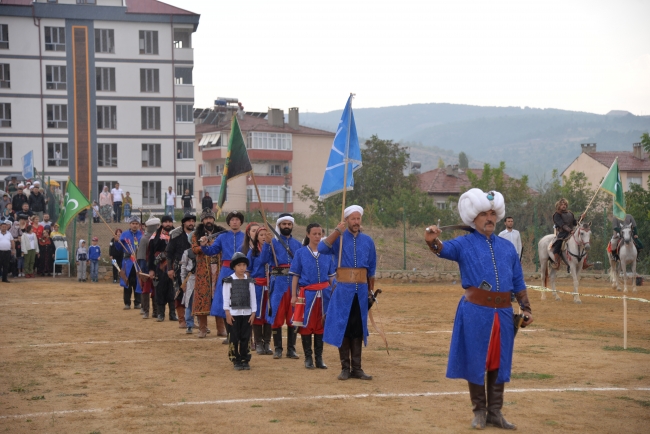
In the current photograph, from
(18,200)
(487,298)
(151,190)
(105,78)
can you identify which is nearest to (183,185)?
(151,190)

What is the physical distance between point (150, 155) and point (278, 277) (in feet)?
162

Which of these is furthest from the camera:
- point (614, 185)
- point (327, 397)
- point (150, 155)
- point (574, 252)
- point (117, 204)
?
point (150, 155)

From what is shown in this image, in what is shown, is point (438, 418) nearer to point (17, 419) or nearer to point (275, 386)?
point (275, 386)

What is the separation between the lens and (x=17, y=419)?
8.16 metres

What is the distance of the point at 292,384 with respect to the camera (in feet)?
32.6

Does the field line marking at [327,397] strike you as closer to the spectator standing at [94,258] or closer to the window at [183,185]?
the spectator standing at [94,258]

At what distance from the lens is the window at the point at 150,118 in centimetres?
5938

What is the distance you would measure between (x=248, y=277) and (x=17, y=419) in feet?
13.1

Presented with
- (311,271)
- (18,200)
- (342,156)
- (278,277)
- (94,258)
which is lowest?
(94,258)

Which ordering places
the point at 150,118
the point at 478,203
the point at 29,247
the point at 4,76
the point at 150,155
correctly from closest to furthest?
the point at 478,203 → the point at 29,247 → the point at 4,76 → the point at 150,118 → the point at 150,155

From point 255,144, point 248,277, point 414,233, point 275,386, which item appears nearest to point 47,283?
point 414,233

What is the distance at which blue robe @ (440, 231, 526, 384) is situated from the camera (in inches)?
309

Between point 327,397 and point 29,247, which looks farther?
point 29,247

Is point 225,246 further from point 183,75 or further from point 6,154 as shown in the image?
point 183,75
